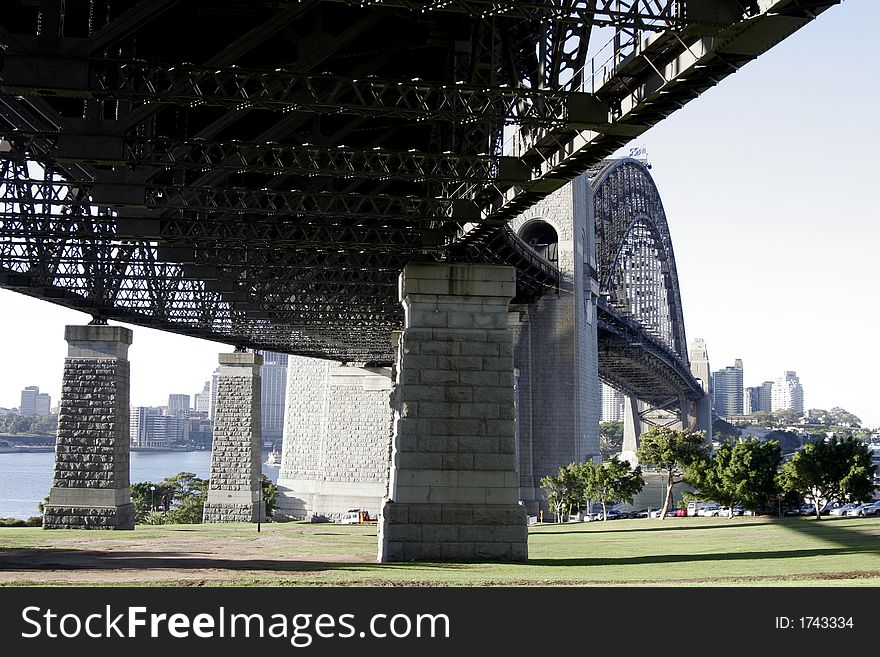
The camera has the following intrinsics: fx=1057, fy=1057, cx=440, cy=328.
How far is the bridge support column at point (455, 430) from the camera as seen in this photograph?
2875 cm

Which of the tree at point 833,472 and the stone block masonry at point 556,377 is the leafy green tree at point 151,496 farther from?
the tree at point 833,472

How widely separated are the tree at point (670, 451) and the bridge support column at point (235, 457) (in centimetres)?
2782

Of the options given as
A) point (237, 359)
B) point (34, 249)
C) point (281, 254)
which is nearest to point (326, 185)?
point (281, 254)

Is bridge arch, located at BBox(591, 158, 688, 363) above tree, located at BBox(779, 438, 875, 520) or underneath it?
above

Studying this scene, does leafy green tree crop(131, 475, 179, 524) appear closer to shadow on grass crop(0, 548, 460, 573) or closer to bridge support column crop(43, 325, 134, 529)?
bridge support column crop(43, 325, 134, 529)

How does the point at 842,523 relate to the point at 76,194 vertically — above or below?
below

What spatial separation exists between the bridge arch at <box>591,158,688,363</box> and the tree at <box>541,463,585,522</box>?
3562cm

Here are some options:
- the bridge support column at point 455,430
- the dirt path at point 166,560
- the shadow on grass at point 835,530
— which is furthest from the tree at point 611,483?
the bridge support column at point 455,430

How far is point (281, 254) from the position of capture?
155 ft

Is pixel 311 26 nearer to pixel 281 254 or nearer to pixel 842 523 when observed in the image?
pixel 281 254

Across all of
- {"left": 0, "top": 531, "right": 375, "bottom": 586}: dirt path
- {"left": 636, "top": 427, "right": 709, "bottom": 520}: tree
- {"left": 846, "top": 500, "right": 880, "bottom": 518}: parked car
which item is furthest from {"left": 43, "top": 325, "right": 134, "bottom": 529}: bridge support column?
{"left": 846, "top": 500, "right": 880, "bottom": 518}: parked car

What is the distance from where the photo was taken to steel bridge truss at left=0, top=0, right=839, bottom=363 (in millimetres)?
18469

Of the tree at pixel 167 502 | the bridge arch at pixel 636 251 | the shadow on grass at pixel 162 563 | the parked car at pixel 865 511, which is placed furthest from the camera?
the bridge arch at pixel 636 251
